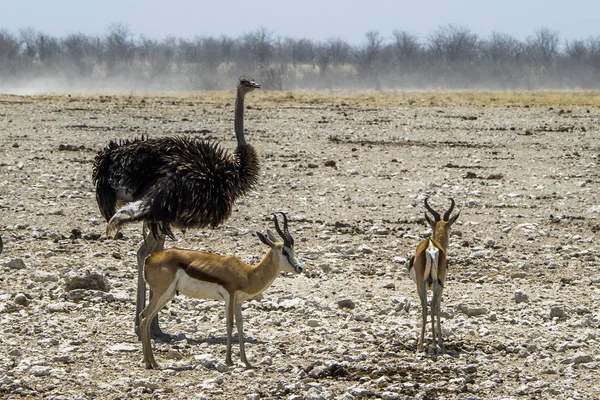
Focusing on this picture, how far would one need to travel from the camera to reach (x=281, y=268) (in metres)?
8.29

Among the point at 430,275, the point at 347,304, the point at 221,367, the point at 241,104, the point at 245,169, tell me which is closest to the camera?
the point at 221,367

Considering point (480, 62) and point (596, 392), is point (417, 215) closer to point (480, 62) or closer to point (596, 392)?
point (596, 392)

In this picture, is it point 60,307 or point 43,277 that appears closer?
point 60,307

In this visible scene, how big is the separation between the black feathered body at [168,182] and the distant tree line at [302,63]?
63021 mm

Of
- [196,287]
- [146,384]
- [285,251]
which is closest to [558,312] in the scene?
[285,251]

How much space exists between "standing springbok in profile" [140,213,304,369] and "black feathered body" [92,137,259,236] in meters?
1.11

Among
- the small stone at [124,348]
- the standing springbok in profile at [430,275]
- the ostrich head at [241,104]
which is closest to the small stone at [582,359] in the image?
the standing springbok in profile at [430,275]

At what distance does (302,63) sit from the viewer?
4719 inches

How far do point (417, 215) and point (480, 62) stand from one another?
93.3 metres

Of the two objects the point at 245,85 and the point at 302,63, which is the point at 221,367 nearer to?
the point at 245,85

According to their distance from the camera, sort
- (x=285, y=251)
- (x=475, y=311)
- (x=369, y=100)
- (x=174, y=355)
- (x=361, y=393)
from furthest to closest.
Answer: (x=369, y=100) → (x=475, y=311) → (x=174, y=355) → (x=285, y=251) → (x=361, y=393)

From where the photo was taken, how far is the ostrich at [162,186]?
9281mm

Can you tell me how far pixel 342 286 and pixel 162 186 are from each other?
2.33 metres

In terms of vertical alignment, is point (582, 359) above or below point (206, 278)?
below
